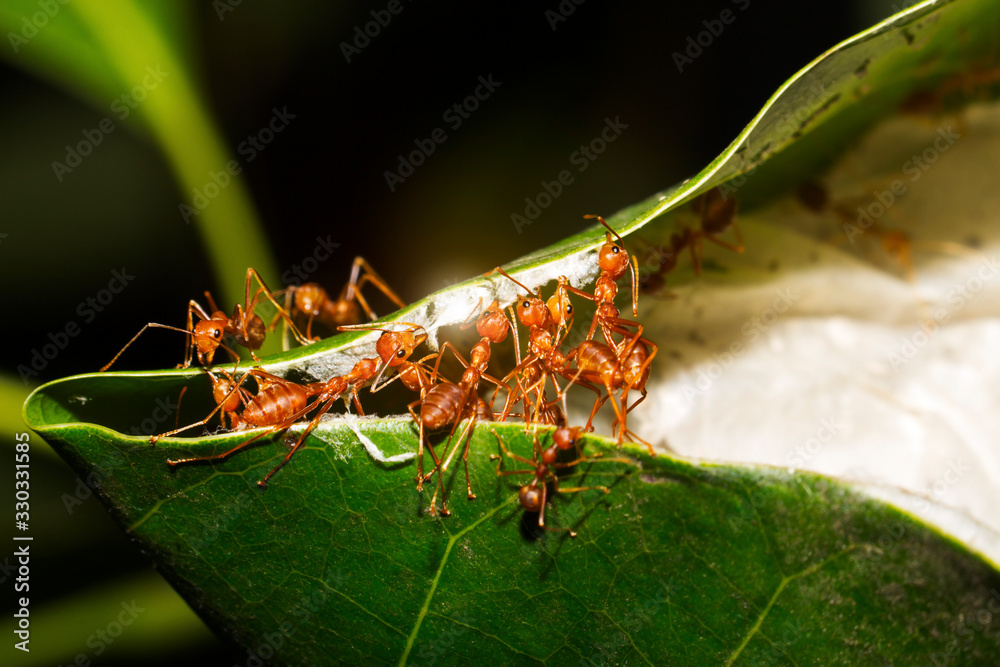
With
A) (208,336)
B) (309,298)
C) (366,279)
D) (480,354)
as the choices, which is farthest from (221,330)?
(480,354)

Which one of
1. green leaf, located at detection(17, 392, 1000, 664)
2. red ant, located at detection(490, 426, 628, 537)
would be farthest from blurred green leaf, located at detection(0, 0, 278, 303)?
red ant, located at detection(490, 426, 628, 537)

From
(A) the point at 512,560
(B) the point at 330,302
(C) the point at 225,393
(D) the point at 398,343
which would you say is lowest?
(A) the point at 512,560

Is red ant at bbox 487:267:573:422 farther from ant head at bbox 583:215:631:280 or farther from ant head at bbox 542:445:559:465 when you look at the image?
ant head at bbox 542:445:559:465

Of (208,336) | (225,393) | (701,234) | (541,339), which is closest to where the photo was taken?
(225,393)

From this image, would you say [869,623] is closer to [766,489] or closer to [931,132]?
[766,489]

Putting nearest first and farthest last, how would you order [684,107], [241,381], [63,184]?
[241,381], [63,184], [684,107]

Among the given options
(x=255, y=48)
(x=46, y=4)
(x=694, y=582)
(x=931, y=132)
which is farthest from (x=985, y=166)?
(x=46, y=4)

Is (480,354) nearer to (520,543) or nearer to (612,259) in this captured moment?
(612,259)
